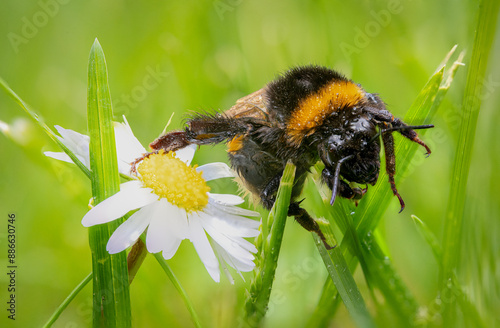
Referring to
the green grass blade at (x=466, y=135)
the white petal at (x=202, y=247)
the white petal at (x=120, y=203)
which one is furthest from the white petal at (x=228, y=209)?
the green grass blade at (x=466, y=135)

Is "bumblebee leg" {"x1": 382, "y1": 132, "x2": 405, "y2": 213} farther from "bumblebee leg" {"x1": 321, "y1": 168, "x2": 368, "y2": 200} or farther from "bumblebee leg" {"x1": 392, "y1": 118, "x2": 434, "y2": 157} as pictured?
"bumblebee leg" {"x1": 321, "y1": 168, "x2": 368, "y2": 200}

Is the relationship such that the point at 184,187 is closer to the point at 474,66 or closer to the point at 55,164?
the point at 55,164

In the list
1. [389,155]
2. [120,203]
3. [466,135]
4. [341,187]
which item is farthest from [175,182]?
[466,135]

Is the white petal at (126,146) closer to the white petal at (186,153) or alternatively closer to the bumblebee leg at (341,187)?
the white petal at (186,153)

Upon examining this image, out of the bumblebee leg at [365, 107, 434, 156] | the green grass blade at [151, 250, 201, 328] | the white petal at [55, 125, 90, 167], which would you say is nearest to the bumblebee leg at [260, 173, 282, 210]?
the bumblebee leg at [365, 107, 434, 156]

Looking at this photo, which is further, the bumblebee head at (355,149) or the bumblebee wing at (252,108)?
the bumblebee wing at (252,108)

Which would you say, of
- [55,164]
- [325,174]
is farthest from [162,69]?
[325,174]
